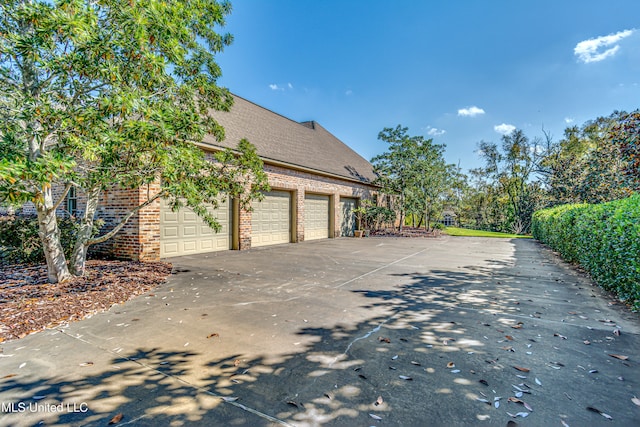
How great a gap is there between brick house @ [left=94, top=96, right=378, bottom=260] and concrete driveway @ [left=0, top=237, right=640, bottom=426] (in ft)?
11.7

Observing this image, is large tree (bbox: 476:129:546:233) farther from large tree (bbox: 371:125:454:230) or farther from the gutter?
the gutter

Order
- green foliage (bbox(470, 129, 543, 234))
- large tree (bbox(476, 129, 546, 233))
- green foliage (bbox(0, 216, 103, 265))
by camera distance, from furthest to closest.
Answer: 1. green foliage (bbox(470, 129, 543, 234))
2. large tree (bbox(476, 129, 546, 233))
3. green foliage (bbox(0, 216, 103, 265))

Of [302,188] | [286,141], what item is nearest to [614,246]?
[302,188]

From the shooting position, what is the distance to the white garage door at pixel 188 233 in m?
8.13

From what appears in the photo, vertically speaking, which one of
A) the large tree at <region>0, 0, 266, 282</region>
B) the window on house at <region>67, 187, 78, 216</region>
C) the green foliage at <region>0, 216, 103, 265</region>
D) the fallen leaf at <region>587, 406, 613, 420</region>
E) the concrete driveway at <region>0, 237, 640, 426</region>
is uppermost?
the large tree at <region>0, 0, 266, 282</region>

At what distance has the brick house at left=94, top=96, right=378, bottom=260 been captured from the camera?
24.6 ft

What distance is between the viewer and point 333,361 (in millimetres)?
2631

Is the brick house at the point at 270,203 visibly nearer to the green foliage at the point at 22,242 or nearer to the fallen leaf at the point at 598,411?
the green foliage at the point at 22,242

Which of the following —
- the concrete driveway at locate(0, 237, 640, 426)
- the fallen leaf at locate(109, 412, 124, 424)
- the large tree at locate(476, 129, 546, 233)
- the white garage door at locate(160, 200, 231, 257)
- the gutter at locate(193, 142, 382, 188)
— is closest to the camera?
the fallen leaf at locate(109, 412, 124, 424)

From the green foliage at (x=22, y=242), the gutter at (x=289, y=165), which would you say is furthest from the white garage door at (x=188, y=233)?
the gutter at (x=289, y=165)

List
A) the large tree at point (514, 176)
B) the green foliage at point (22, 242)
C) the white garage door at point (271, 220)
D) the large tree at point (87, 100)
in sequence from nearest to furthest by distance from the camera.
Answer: the large tree at point (87, 100), the green foliage at point (22, 242), the white garage door at point (271, 220), the large tree at point (514, 176)

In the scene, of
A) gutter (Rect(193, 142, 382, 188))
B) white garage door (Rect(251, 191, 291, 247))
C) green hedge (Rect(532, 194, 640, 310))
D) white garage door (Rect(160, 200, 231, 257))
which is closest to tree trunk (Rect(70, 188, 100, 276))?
white garage door (Rect(160, 200, 231, 257))

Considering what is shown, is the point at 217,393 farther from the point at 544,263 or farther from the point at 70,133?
the point at 544,263

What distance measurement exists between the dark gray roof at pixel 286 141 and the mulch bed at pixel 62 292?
4.33m
